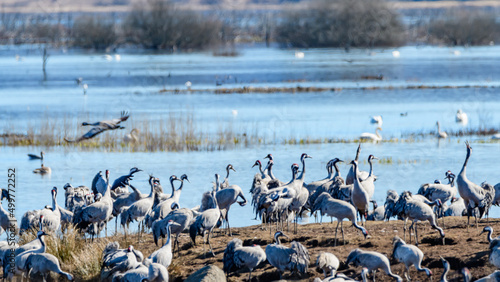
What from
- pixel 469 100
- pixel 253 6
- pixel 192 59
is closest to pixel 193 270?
pixel 469 100

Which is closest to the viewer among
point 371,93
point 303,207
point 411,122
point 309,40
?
point 303,207

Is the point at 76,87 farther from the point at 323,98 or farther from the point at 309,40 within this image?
the point at 309,40

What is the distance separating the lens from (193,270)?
37.2 feet

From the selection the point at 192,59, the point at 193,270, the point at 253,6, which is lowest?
the point at 193,270

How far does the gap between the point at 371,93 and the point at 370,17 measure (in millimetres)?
38836

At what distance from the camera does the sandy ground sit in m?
10.4

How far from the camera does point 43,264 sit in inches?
426

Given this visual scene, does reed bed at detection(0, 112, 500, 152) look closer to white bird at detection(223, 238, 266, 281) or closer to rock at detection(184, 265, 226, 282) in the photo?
white bird at detection(223, 238, 266, 281)

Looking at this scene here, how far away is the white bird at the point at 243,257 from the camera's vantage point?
407 inches

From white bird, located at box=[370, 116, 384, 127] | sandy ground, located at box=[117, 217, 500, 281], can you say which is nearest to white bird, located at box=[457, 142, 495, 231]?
sandy ground, located at box=[117, 217, 500, 281]

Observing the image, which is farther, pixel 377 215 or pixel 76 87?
pixel 76 87

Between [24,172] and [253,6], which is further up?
[253,6]

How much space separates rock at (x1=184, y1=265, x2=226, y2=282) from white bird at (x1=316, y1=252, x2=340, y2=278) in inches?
49.8

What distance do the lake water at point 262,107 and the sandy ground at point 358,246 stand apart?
277cm
